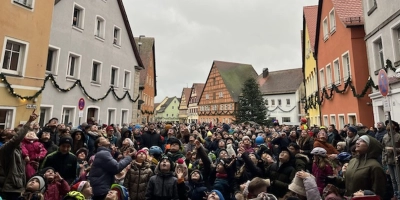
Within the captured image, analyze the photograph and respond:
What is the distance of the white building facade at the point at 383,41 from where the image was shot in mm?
8945

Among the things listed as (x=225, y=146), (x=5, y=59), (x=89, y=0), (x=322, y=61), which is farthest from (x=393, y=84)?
(x=89, y=0)

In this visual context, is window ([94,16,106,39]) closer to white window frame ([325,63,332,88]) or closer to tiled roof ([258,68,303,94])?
white window frame ([325,63,332,88])

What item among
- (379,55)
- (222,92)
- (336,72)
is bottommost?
(379,55)

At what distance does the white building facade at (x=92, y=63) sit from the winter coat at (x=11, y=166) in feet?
21.4

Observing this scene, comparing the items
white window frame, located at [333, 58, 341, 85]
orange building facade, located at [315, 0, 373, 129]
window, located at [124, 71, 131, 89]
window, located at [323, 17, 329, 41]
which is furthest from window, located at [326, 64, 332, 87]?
window, located at [124, 71, 131, 89]

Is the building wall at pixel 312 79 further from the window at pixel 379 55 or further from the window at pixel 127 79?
the window at pixel 127 79

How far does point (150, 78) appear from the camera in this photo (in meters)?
34.1

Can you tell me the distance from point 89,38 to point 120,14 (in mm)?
4271

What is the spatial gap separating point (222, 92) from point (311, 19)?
3037 centimetres

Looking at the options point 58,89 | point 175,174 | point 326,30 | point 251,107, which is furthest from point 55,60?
point 251,107

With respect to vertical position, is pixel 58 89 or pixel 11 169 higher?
pixel 58 89

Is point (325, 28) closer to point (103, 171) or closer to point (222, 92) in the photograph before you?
point (103, 171)

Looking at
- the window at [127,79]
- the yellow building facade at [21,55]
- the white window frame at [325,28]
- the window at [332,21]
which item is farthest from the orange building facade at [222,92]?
the yellow building facade at [21,55]

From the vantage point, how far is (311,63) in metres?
21.9
